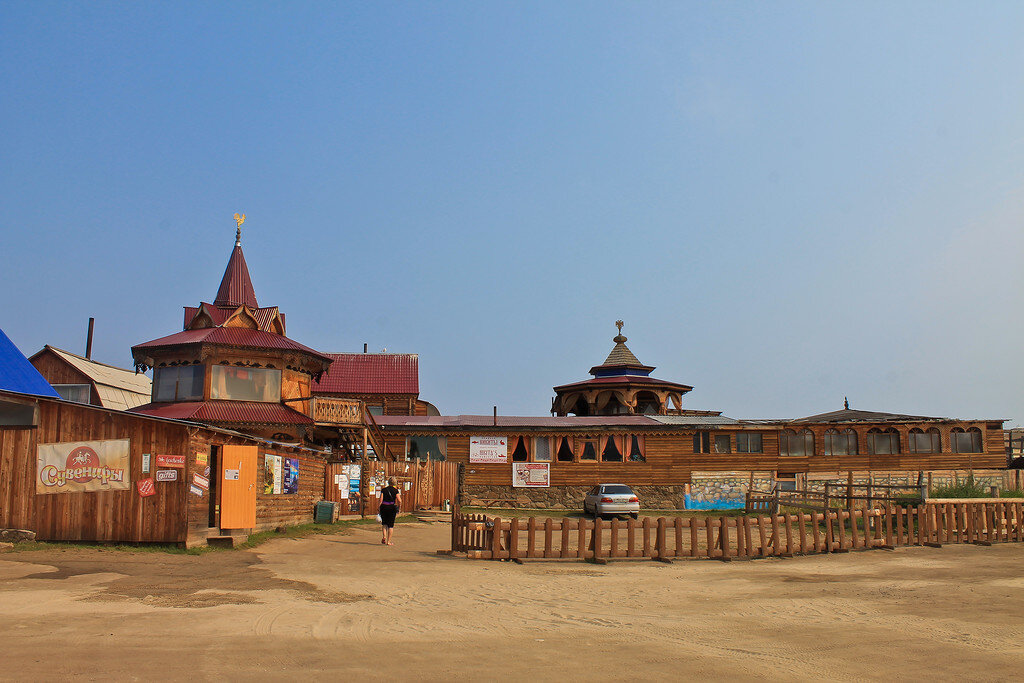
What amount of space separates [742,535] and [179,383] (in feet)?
84.5

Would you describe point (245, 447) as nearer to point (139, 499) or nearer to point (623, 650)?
point (139, 499)

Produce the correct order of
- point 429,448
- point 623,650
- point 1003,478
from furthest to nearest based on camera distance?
point 429,448 < point 1003,478 < point 623,650

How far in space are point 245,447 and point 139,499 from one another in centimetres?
314

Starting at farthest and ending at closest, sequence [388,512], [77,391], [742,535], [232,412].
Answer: [77,391], [232,412], [388,512], [742,535]

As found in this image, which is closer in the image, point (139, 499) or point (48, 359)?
point (139, 499)

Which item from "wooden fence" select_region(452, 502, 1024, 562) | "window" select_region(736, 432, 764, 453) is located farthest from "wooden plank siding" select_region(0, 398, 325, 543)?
"window" select_region(736, 432, 764, 453)

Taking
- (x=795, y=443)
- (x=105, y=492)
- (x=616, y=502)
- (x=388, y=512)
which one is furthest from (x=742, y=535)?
(x=795, y=443)

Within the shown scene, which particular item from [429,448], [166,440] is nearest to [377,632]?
[166,440]

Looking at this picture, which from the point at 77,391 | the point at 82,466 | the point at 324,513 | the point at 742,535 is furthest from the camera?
the point at 77,391

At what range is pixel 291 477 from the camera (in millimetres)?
24469

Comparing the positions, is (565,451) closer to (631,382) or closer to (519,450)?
(519,450)

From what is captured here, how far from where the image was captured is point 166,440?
59.7ft

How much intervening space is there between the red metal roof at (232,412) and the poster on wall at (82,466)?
13883mm

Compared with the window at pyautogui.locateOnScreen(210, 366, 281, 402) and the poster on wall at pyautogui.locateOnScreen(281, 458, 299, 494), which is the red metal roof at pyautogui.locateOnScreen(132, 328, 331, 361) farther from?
the poster on wall at pyautogui.locateOnScreen(281, 458, 299, 494)
